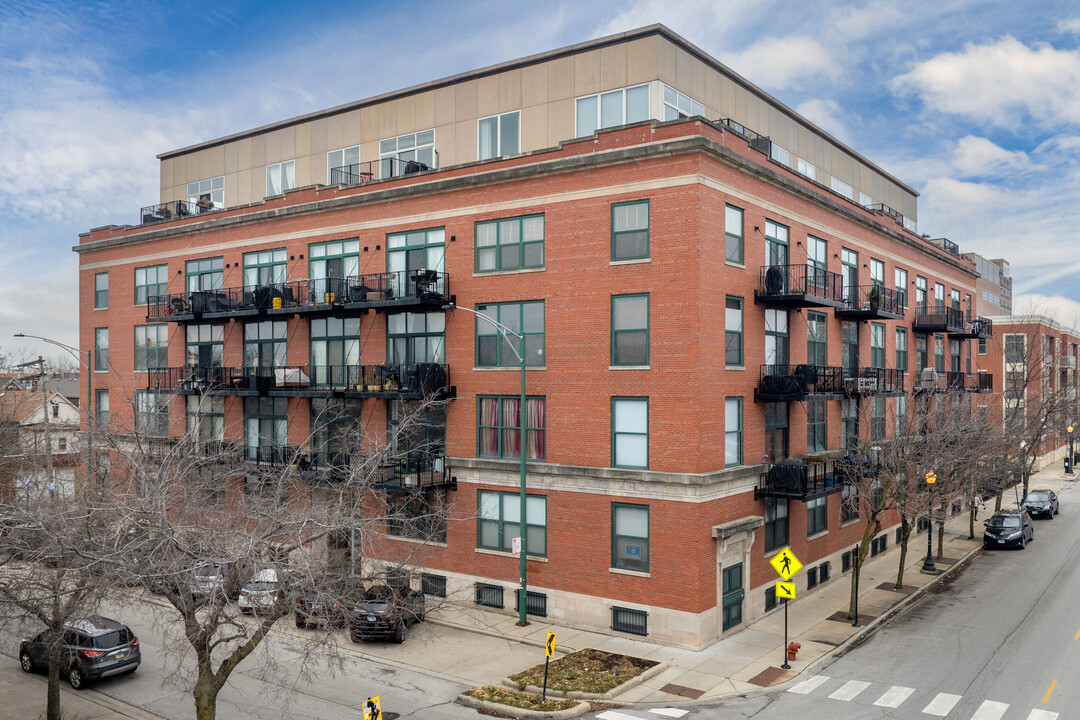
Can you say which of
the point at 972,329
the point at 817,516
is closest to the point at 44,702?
the point at 817,516

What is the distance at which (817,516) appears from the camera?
99.7 feet

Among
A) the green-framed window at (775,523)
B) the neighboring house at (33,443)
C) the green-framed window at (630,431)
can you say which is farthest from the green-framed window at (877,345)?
the neighboring house at (33,443)

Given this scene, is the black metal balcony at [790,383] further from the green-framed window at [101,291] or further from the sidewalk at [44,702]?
the green-framed window at [101,291]

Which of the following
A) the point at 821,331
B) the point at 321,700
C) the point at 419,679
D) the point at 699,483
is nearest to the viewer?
the point at 321,700

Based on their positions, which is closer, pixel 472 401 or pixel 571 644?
pixel 571 644

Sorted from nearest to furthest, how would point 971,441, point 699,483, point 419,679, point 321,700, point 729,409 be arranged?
point 321,700 < point 419,679 < point 699,483 < point 729,409 < point 971,441

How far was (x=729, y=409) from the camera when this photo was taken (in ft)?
83.1

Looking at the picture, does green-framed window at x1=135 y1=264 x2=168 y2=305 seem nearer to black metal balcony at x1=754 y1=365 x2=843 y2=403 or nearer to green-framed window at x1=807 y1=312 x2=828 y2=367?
black metal balcony at x1=754 y1=365 x2=843 y2=403

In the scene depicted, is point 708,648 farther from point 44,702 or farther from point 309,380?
point 309,380

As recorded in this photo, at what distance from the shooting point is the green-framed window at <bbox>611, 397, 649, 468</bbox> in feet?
80.1

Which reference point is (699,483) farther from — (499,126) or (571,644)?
(499,126)

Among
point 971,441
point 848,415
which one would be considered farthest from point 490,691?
point 971,441

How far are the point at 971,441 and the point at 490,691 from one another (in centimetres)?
2371

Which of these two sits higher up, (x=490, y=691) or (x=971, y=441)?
(x=971, y=441)
